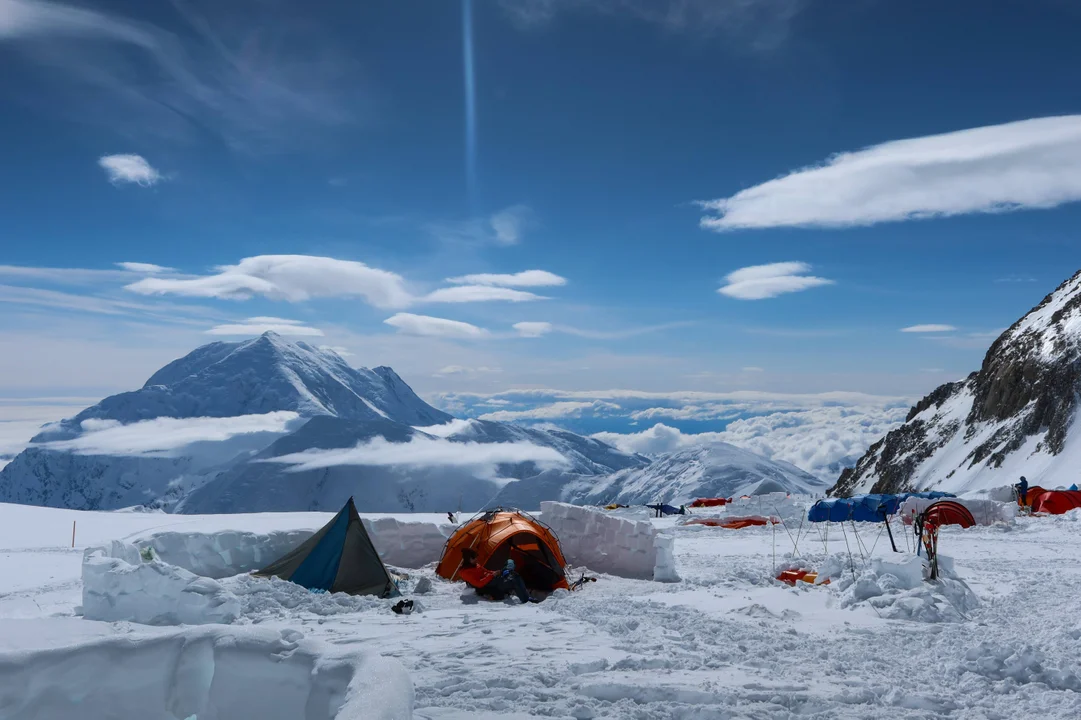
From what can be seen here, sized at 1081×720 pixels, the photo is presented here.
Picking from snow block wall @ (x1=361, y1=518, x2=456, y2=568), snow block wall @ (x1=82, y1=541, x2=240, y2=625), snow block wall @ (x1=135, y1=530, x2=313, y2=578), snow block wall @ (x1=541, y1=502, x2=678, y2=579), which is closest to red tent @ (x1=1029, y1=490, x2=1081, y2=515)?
snow block wall @ (x1=541, y1=502, x2=678, y2=579)

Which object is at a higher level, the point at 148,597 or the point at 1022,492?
the point at 148,597

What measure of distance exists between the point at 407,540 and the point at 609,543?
15.9ft

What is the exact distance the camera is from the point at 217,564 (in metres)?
14.4

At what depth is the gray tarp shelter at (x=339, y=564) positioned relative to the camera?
512 inches

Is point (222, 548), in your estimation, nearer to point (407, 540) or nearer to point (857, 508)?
point (407, 540)

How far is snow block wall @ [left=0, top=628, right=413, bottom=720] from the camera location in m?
4.94

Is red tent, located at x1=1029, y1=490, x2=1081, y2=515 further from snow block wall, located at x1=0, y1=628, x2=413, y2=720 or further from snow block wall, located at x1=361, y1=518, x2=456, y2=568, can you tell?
snow block wall, located at x1=0, y1=628, x2=413, y2=720

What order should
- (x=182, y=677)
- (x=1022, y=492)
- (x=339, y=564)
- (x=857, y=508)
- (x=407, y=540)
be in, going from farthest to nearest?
(x=857, y=508) → (x=1022, y=492) → (x=407, y=540) → (x=339, y=564) → (x=182, y=677)

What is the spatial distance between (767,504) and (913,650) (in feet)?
93.1

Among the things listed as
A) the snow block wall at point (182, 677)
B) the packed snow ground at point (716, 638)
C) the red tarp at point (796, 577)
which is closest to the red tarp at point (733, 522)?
the packed snow ground at point (716, 638)

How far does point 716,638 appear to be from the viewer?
8570mm

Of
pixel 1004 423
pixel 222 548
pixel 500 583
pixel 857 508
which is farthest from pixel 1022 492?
pixel 222 548

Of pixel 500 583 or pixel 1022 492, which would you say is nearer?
pixel 500 583

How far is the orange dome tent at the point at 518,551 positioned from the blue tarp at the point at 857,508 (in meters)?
19.8
